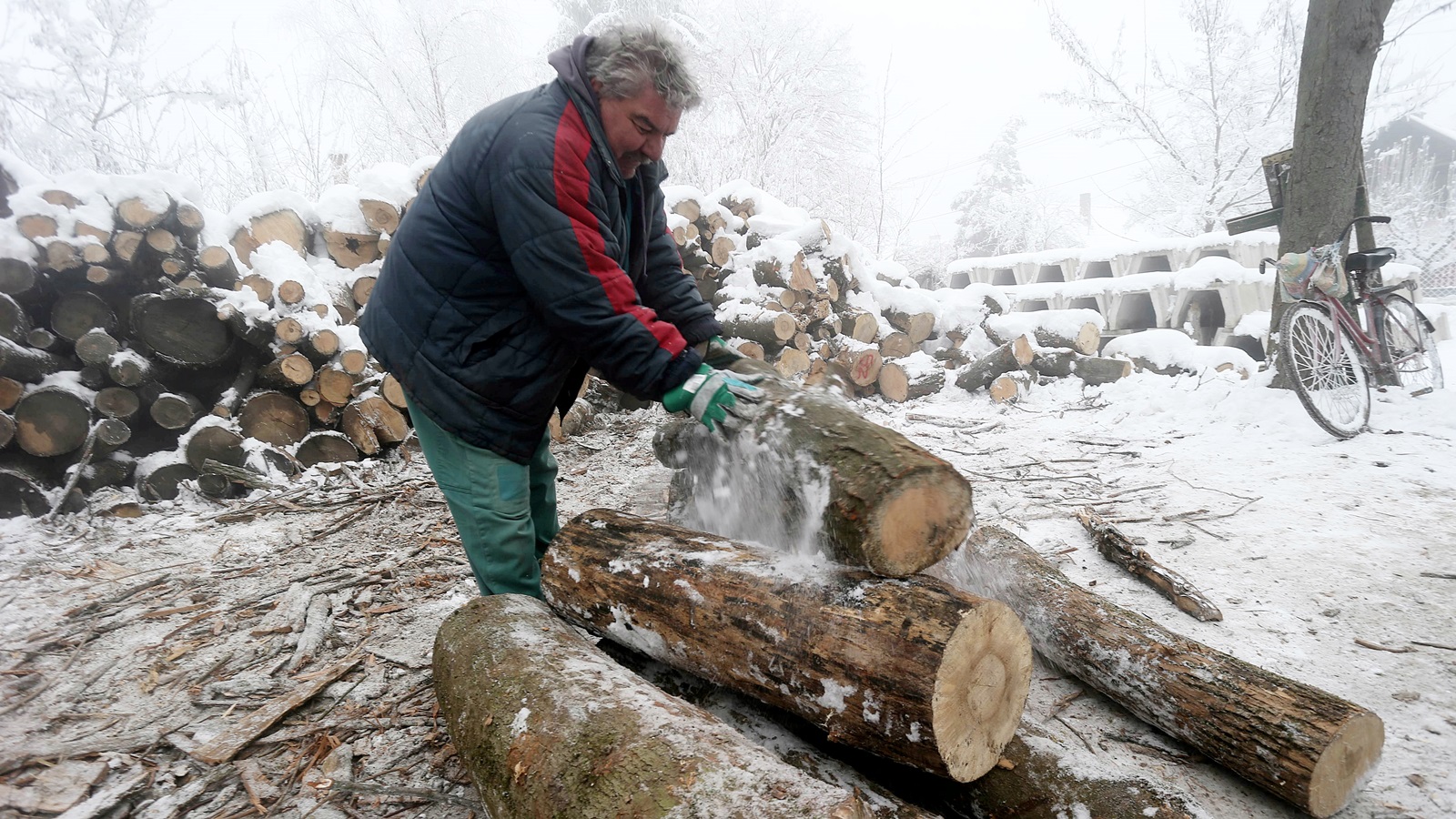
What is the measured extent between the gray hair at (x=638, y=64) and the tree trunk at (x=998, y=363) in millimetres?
5140

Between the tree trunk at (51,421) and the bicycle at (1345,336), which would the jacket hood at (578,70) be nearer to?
the tree trunk at (51,421)

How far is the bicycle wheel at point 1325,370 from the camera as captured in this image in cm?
376

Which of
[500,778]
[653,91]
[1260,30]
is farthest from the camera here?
[1260,30]

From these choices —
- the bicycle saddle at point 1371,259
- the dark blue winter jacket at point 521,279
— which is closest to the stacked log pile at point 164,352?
the dark blue winter jacket at point 521,279

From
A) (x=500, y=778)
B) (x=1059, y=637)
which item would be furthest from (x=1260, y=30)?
(x=500, y=778)

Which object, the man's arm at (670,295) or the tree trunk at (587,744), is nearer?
the tree trunk at (587,744)

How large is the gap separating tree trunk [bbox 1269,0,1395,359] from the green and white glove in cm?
474

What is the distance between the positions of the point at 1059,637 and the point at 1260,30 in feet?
62.9

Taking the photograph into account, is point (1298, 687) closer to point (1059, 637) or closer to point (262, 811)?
point (1059, 637)

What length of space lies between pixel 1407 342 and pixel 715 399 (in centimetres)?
523

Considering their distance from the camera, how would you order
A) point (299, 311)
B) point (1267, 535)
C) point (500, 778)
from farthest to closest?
point (299, 311), point (1267, 535), point (500, 778)

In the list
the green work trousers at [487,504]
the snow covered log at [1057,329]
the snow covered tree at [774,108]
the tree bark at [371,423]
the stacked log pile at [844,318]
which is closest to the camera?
the green work trousers at [487,504]

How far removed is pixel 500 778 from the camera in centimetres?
126

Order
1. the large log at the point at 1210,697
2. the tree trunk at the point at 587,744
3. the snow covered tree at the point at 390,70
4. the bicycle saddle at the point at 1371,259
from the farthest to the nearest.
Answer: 1. the snow covered tree at the point at 390,70
2. the bicycle saddle at the point at 1371,259
3. the large log at the point at 1210,697
4. the tree trunk at the point at 587,744
